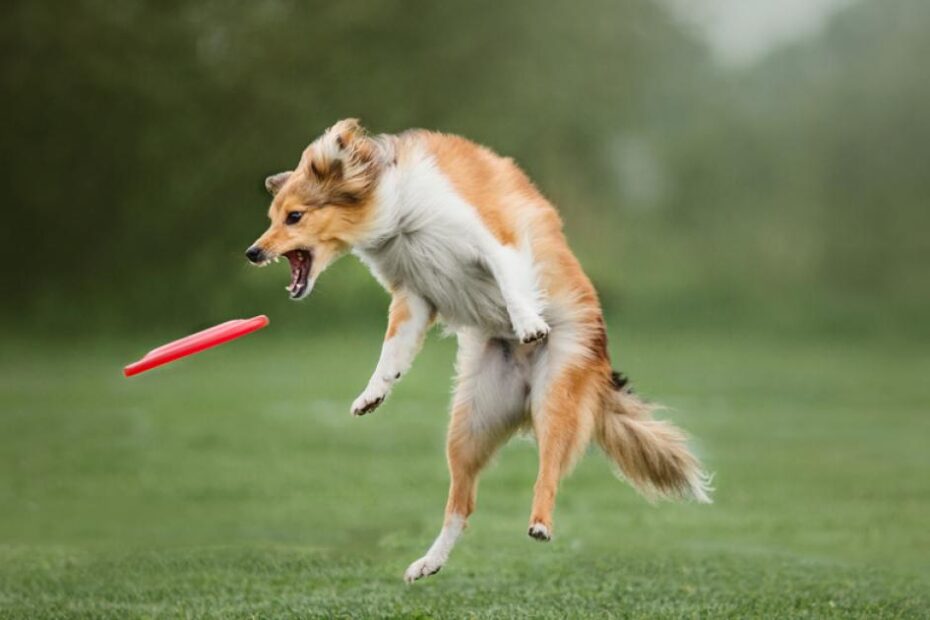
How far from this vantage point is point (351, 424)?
15914 millimetres

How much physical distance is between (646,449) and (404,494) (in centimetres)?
583

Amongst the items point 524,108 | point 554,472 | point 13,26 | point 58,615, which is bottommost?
point 58,615

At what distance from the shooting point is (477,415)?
6699 mm

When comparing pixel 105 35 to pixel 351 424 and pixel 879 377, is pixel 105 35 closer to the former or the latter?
pixel 351 424

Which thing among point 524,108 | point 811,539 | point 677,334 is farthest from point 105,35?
point 811,539

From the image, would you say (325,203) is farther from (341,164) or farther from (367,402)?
(367,402)

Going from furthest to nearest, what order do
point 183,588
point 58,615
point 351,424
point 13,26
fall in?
→ point 13,26 → point 351,424 → point 183,588 → point 58,615

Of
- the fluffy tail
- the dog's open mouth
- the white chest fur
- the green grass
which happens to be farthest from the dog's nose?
the green grass

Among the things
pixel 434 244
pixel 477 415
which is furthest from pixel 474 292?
pixel 477 415

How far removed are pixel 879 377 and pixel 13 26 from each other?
12.4 meters

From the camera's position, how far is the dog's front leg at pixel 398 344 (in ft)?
20.2

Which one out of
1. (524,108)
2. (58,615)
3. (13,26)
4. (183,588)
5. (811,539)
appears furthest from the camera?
(524,108)

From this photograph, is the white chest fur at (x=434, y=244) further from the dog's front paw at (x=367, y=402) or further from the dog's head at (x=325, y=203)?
the dog's front paw at (x=367, y=402)

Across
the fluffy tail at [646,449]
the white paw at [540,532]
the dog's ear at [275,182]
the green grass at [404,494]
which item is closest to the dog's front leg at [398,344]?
the dog's ear at [275,182]
